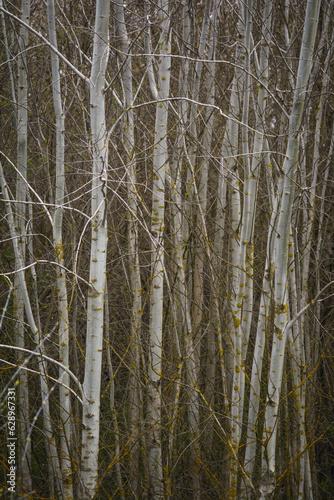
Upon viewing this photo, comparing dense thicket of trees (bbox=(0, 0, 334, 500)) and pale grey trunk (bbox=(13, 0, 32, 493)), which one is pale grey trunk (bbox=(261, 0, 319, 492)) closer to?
dense thicket of trees (bbox=(0, 0, 334, 500))

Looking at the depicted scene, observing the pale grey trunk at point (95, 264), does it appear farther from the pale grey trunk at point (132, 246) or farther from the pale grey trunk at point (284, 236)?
the pale grey trunk at point (284, 236)

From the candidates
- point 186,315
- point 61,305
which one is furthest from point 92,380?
point 186,315

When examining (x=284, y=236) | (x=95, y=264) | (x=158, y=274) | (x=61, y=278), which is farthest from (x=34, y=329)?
(x=284, y=236)

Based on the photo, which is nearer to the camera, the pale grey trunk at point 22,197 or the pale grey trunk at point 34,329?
the pale grey trunk at point 34,329

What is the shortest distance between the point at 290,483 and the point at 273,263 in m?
2.82

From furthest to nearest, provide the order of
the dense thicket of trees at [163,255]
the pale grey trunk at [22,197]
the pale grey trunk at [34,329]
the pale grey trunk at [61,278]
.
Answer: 1. the pale grey trunk at [22,197]
2. the pale grey trunk at [61,278]
3. the pale grey trunk at [34,329]
4. the dense thicket of trees at [163,255]

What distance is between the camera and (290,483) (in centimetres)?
496

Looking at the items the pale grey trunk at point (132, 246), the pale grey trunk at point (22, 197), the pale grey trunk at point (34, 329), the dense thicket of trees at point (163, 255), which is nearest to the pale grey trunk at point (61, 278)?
the dense thicket of trees at point (163, 255)

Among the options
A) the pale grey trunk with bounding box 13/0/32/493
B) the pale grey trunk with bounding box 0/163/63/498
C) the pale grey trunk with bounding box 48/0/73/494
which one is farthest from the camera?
the pale grey trunk with bounding box 13/0/32/493

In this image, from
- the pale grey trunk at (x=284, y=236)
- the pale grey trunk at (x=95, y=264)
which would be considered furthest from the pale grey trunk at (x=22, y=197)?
the pale grey trunk at (x=284, y=236)

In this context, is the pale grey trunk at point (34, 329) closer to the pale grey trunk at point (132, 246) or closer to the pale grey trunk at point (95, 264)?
the pale grey trunk at point (95, 264)

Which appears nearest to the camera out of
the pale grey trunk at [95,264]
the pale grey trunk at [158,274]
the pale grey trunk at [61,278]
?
the pale grey trunk at [95,264]

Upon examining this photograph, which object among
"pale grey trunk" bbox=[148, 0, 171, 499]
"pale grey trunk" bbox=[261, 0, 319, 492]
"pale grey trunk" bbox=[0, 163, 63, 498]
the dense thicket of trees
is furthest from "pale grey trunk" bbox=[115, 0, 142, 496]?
"pale grey trunk" bbox=[261, 0, 319, 492]

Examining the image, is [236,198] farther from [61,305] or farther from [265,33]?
[61,305]
